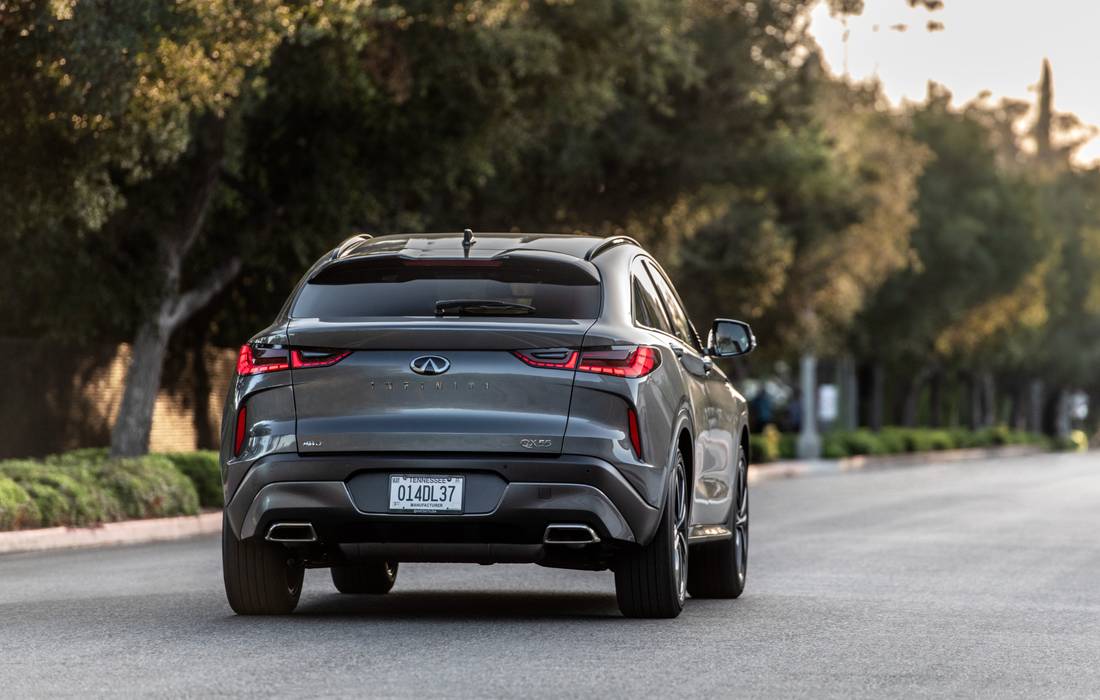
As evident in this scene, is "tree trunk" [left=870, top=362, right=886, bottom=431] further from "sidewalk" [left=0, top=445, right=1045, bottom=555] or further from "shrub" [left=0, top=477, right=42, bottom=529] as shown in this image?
"shrub" [left=0, top=477, right=42, bottom=529]

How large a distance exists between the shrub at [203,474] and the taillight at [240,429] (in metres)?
14.0

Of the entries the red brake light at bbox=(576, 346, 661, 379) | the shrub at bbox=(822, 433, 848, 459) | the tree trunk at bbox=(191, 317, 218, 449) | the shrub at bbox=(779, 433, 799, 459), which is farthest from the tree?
the shrub at bbox=(822, 433, 848, 459)

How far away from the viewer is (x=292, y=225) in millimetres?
27125

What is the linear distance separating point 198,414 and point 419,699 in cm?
2464

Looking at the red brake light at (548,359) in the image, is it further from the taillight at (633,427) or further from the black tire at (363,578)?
the black tire at (363,578)

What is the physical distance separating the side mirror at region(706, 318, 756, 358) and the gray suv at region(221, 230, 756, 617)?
5.22ft

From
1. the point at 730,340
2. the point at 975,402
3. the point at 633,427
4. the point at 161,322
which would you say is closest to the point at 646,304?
the point at 633,427

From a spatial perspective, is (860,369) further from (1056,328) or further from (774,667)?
(774,667)

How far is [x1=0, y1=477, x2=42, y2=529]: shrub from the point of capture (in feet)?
60.6

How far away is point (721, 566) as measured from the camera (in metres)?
12.5

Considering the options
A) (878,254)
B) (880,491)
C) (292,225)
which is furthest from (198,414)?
(878,254)

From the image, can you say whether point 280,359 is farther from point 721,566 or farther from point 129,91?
point 129,91

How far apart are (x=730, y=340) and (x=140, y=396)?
48.9 ft

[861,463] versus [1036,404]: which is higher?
[1036,404]
